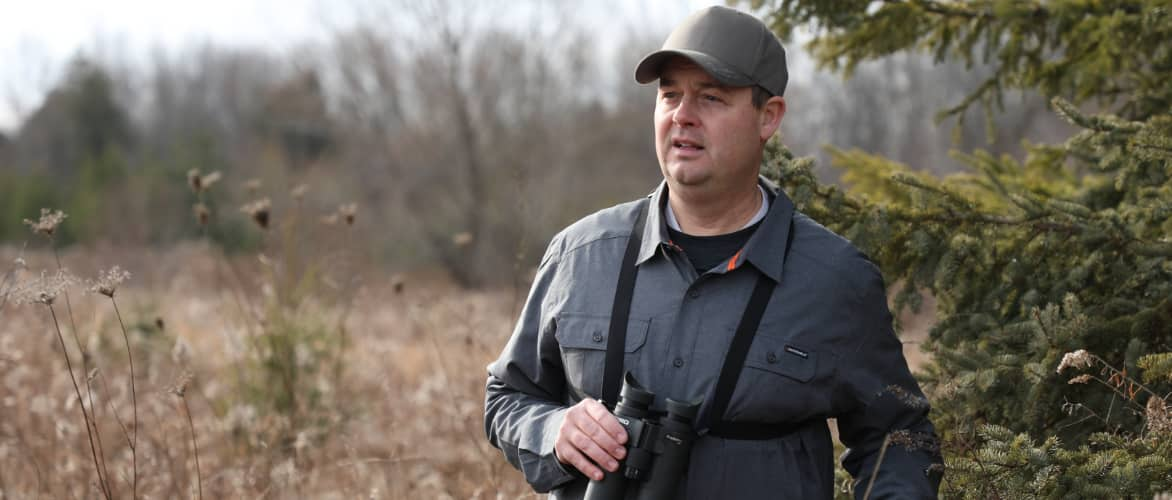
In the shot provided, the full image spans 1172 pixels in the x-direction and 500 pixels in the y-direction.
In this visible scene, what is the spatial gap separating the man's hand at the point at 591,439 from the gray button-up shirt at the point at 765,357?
0.09 meters

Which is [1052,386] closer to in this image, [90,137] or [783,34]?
[783,34]

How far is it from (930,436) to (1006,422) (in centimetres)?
106

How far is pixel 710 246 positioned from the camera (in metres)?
2.34

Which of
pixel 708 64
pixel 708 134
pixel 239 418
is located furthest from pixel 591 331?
pixel 239 418

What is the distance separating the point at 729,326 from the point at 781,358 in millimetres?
124

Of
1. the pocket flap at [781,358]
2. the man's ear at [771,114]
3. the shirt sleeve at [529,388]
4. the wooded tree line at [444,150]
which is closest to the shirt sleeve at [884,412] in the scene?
the pocket flap at [781,358]

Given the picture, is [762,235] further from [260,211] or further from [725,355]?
[260,211]

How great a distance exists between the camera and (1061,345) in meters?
2.87

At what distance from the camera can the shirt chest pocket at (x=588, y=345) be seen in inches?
87.9

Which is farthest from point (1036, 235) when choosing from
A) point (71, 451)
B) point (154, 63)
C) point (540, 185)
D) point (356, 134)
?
point (154, 63)

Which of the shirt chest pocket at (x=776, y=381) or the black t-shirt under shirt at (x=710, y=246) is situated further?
the black t-shirt under shirt at (x=710, y=246)

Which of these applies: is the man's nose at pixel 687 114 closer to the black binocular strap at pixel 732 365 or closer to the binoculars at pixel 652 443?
the black binocular strap at pixel 732 365

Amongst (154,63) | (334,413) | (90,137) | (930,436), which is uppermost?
(154,63)

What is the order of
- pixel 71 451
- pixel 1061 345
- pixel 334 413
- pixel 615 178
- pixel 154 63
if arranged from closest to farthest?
pixel 1061 345, pixel 71 451, pixel 334 413, pixel 615 178, pixel 154 63
